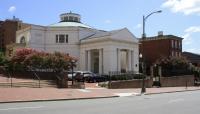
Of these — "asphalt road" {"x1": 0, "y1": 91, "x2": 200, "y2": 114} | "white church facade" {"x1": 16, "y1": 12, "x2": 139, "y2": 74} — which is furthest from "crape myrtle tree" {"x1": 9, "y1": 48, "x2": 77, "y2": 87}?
"asphalt road" {"x1": 0, "y1": 91, "x2": 200, "y2": 114}

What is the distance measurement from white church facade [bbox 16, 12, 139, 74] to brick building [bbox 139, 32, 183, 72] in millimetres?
17539

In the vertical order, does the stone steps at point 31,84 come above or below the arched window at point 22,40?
below

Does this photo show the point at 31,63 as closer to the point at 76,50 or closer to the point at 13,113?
the point at 76,50

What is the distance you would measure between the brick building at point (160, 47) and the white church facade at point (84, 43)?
17.5 meters

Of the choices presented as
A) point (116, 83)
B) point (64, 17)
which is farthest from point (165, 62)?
point (116, 83)

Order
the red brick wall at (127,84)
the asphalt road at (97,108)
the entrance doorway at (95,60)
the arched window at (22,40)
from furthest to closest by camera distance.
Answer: the arched window at (22,40) → the entrance doorway at (95,60) → the red brick wall at (127,84) → the asphalt road at (97,108)

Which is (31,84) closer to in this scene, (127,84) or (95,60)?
(127,84)

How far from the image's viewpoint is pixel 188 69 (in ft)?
244

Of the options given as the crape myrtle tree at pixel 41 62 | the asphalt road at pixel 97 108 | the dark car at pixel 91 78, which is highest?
the crape myrtle tree at pixel 41 62

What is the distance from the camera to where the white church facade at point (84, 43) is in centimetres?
6931

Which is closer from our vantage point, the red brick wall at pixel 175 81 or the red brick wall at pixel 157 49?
the red brick wall at pixel 175 81

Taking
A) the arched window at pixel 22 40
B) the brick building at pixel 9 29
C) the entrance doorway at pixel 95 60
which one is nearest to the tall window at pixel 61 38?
the entrance doorway at pixel 95 60

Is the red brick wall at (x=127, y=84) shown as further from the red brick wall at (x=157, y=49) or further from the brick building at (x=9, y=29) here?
the brick building at (x=9, y=29)

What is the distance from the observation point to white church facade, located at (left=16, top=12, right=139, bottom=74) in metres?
69.3
